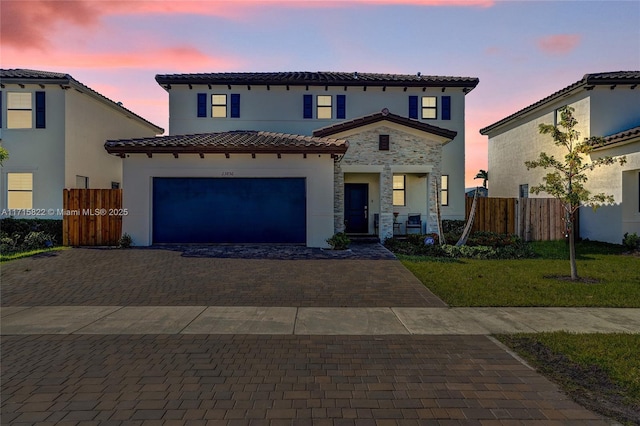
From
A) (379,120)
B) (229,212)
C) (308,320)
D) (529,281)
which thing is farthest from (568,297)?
(229,212)

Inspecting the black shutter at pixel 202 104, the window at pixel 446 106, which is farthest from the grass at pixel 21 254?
the window at pixel 446 106

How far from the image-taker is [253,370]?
4641 millimetres

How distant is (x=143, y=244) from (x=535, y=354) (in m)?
14.2

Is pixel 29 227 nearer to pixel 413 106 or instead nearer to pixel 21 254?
pixel 21 254

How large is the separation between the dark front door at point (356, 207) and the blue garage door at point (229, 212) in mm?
4290

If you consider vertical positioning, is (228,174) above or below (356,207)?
above

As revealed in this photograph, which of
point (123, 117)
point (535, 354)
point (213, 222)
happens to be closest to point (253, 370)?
point (535, 354)

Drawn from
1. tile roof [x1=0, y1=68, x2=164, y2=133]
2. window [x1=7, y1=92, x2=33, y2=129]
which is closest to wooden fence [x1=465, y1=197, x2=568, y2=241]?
tile roof [x1=0, y1=68, x2=164, y2=133]

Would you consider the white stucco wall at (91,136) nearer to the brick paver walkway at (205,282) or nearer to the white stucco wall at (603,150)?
the brick paver walkway at (205,282)

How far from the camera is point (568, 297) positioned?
816cm

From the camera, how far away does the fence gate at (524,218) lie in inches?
712

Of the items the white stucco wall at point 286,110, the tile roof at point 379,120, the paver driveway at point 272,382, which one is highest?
the white stucco wall at point 286,110

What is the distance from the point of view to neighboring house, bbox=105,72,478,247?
50.3ft

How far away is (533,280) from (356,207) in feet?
33.9
